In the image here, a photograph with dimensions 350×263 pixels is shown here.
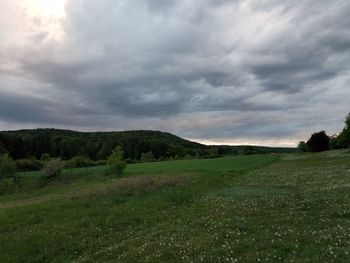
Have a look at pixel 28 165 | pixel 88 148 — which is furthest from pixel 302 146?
pixel 28 165

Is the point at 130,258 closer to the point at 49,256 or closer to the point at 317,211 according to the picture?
the point at 49,256

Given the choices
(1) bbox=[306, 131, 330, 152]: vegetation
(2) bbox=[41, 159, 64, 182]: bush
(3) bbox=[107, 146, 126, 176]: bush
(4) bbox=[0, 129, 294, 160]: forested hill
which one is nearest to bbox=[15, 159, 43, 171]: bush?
(4) bbox=[0, 129, 294, 160]: forested hill

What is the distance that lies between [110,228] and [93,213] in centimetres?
380

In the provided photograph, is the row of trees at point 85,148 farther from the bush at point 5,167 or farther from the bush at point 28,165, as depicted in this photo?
the bush at point 5,167

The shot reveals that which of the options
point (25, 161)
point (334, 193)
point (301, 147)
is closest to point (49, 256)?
point (334, 193)

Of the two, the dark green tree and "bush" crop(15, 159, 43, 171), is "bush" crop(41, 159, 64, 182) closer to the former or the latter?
"bush" crop(15, 159, 43, 171)

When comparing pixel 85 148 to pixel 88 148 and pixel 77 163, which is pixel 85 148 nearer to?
pixel 88 148

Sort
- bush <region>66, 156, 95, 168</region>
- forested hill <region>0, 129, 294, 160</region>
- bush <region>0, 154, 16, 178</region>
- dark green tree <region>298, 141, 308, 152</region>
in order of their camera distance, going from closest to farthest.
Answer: bush <region>0, 154, 16, 178</region> < bush <region>66, 156, 95, 168</region> < forested hill <region>0, 129, 294, 160</region> < dark green tree <region>298, 141, 308, 152</region>

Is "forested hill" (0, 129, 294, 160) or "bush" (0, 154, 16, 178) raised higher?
"forested hill" (0, 129, 294, 160)

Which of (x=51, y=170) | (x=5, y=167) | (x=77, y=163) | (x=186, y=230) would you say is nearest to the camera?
(x=186, y=230)

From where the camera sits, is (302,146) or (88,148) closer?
(88,148)

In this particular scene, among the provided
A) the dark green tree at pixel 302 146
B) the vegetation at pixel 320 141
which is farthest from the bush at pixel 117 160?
the dark green tree at pixel 302 146

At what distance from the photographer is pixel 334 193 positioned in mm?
21844

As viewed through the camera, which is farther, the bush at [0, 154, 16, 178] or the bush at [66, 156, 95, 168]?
the bush at [66, 156, 95, 168]
